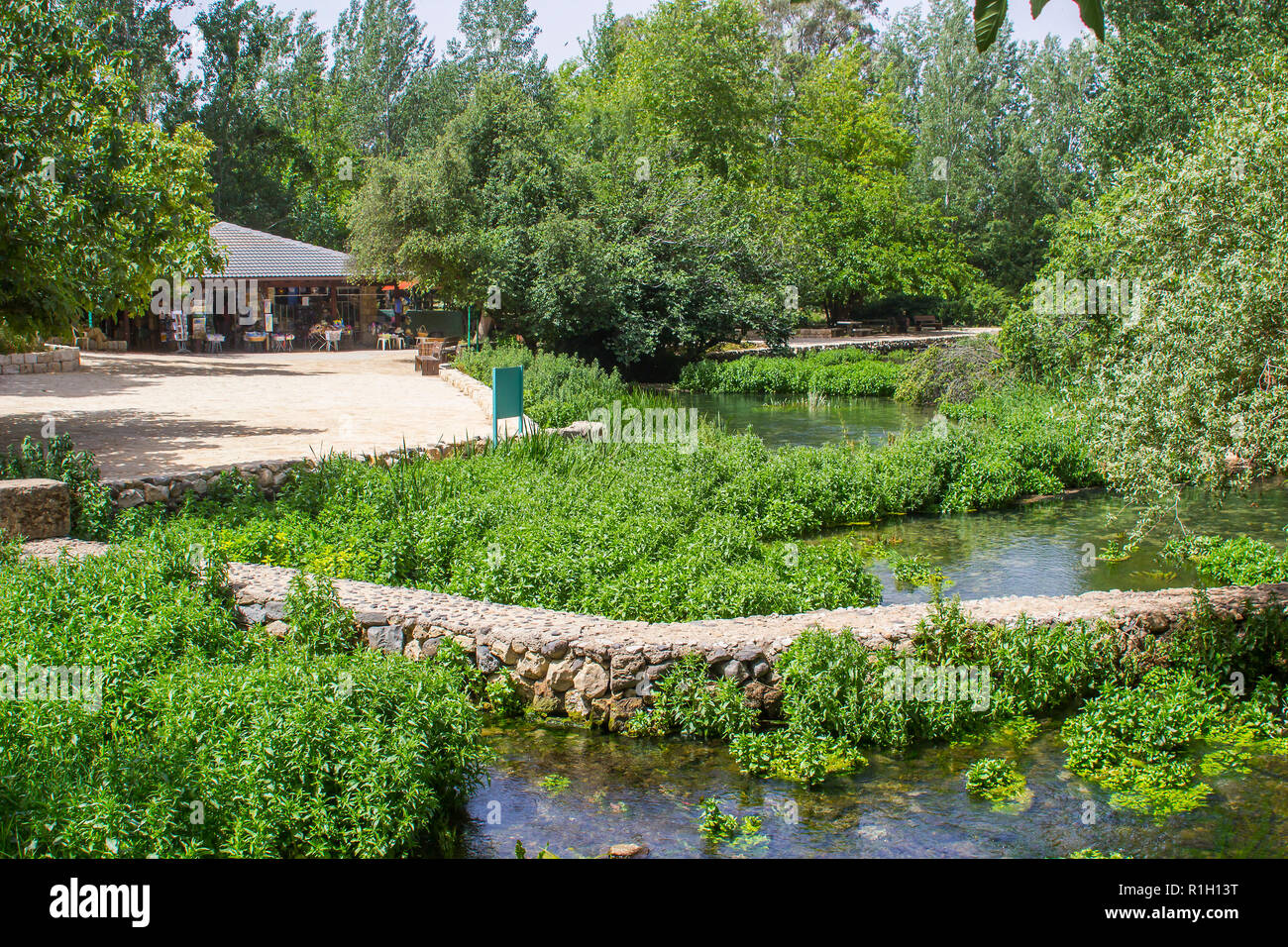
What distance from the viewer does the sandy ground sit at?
14.8m

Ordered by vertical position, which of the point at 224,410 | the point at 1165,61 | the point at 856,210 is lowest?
the point at 224,410

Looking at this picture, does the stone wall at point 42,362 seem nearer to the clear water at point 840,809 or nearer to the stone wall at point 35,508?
the stone wall at point 35,508

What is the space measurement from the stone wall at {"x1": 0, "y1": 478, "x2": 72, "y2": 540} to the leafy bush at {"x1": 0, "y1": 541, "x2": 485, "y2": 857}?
10.9 feet

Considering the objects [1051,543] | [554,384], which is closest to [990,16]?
[1051,543]

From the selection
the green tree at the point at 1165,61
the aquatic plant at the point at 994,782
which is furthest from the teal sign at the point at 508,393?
the green tree at the point at 1165,61

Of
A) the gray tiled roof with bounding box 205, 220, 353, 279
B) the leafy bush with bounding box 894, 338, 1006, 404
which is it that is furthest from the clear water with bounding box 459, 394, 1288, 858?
the gray tiled roof with bounding box 205, 220, 353, 279

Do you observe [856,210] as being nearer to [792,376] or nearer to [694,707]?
[792,376]

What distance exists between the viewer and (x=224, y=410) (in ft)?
63.6

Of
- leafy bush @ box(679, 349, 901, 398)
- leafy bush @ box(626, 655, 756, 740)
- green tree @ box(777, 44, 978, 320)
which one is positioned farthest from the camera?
green tree @ box(777, 44, 978, 320)

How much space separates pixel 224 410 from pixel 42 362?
373 inches

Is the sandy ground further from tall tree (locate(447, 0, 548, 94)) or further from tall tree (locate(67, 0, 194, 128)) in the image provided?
tall tree (locate(447, 0, 548, 94))

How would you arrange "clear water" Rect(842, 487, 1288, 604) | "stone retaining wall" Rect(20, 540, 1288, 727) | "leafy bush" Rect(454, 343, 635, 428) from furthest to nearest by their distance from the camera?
"leafy bush" Rect(454, 343, 635, 428), "clear water" Rect(842, 487, 1288, 604), "stone retaining wall" Rect(20, 540, 1288, 727)

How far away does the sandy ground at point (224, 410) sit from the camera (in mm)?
14844

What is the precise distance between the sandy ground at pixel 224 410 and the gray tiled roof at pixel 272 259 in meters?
5.29
